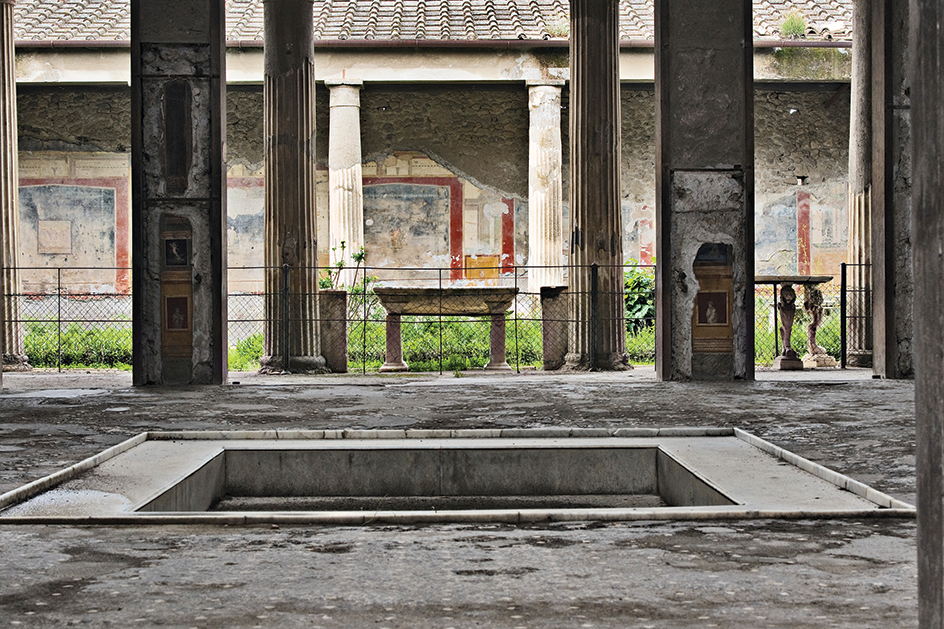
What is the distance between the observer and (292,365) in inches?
428

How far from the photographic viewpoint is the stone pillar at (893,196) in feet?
27.7

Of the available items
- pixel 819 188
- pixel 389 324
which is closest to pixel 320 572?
pixel 389 324

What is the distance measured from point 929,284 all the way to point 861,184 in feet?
35.2

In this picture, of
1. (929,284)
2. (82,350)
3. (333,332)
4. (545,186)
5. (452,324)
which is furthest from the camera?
(545,186)

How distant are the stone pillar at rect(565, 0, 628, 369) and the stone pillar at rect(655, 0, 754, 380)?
2.61m

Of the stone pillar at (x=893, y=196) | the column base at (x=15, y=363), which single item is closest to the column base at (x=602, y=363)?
the stone pillar at (x=893, y=196)

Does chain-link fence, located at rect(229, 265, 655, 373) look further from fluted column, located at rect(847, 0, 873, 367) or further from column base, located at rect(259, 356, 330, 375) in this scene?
fluted column, located at rect(847, 0, 873, 367)

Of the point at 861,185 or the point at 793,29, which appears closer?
the point at 861,185

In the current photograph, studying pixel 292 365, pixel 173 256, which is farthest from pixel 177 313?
pixel 292 365

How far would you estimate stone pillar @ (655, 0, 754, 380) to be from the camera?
26.6 ft

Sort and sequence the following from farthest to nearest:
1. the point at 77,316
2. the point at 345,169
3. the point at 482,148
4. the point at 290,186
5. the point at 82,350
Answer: the point at 482,148, the point at 77,316, the point at 345,169, the point at 82,350, the point at 290,186

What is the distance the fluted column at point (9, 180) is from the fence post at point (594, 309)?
7125 mm

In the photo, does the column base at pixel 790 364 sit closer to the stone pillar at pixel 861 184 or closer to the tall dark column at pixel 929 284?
the stone pillar at pixel 861 184

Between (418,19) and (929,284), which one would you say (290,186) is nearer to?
(418,19)
